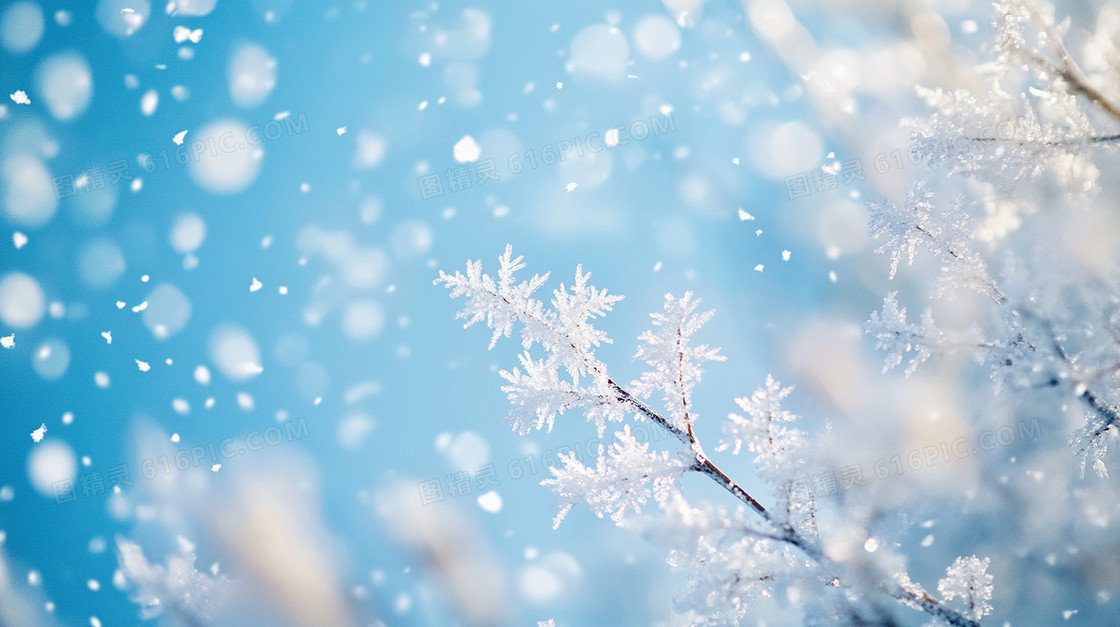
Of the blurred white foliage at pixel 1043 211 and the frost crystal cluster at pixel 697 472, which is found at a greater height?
the blurred white foliage at pixel 1043 211

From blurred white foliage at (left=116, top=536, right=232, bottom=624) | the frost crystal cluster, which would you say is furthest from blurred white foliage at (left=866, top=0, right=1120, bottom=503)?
blurred white foliage at (left=116, top=536, right=232, bottom=624)

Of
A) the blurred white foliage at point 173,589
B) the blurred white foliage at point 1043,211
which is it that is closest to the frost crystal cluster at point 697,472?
the blurred white foliage at point 1043,211

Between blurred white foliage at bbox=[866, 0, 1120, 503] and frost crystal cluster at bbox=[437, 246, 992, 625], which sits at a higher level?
blurred white foliage at bbox=[866, 0, 1120, 503]

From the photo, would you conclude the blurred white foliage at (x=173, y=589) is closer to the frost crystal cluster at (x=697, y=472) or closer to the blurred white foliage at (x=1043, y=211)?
the frost crystal cluster at (x=697, y=472)

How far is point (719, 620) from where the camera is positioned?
2.46m

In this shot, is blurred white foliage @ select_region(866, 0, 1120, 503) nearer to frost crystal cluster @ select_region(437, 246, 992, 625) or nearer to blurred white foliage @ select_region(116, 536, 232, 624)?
frost crystal cluster @ select_region(437, 246, 992, 625)

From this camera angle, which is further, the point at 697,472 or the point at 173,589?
the point at 173,589

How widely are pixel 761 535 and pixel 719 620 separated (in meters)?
0.61

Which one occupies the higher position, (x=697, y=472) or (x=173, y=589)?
(x=697, y=472)

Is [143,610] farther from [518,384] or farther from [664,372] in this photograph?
[664,372]

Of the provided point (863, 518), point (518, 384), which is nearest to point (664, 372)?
point (518, 384)

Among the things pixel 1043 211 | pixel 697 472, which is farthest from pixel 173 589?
pixel 1043 211

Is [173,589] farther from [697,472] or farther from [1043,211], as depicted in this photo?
[1043,211]

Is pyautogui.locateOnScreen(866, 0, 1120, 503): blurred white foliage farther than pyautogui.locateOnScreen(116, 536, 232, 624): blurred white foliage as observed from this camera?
No
